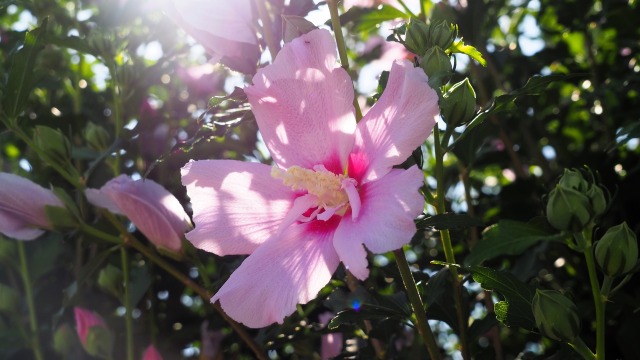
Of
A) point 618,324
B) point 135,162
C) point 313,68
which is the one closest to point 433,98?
point 313,68

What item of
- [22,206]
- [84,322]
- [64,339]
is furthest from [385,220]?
[64,339]

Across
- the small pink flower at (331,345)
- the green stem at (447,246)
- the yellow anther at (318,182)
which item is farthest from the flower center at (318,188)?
the small pink flower at (331,345)

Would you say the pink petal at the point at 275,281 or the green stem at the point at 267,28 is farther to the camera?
the green stem at the point at 267,28

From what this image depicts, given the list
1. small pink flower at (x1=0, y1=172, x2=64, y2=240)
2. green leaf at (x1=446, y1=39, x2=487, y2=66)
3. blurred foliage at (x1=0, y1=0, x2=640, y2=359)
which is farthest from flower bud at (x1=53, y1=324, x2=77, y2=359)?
green leaf at (x1=446, y1=39, x2=487, y2=66)

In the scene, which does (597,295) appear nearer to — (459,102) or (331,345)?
(459,102)

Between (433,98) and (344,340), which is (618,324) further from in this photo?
(433,98)

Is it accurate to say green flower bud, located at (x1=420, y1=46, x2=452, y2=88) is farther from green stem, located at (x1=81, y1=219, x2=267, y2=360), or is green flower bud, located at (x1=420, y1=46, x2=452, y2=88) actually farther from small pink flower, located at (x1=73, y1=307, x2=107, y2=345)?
small pink flower, located at (x1=73, y1=307, x2=107, y2=345)

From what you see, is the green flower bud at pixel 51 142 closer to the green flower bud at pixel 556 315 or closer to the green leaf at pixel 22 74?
the green leaf at pixel 22 74
